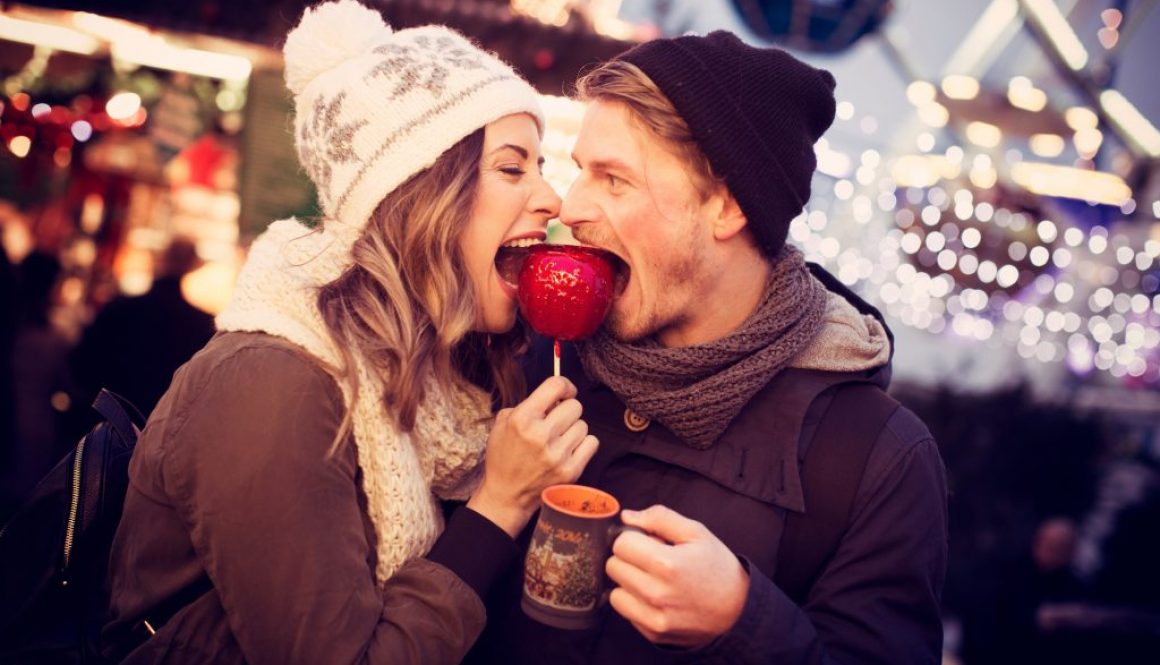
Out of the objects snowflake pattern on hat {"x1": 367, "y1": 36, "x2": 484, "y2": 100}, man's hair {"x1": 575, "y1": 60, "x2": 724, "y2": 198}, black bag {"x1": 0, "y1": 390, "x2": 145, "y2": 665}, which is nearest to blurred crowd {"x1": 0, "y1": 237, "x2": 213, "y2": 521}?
black bag {"x1": 0, "y1": 390, "x2": 145, "y2": 665}

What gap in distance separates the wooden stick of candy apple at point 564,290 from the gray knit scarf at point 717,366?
0.55 ft

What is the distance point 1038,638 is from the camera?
5.84 meters

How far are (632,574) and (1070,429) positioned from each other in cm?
851

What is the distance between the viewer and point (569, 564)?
64.4 inches

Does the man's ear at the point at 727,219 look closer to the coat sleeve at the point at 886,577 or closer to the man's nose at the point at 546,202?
the man's nose at the point at 546,202

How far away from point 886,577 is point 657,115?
1398mm

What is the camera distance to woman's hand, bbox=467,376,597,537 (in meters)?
1.91

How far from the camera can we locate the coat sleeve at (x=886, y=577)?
1.85 metres

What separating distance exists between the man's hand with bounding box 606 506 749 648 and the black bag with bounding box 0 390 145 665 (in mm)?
1283

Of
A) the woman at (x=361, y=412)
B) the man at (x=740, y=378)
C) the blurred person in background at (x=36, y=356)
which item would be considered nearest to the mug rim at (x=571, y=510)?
the woman at (x=361, y=412)

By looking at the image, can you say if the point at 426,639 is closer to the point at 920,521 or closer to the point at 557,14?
the point at 920,521

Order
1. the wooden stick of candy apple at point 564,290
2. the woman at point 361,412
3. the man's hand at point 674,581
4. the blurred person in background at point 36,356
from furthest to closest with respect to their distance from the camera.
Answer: the blurred person in background at point 36,356 < the wooden stick of candy apple at point 564,290 < the woman at point 361,412 < the man's hand at point 674,581

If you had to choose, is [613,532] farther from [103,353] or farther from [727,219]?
[103,353]

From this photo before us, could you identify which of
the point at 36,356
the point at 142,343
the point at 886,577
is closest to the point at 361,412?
the point at 886,577
